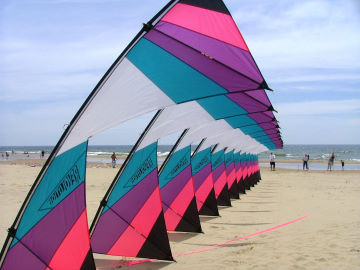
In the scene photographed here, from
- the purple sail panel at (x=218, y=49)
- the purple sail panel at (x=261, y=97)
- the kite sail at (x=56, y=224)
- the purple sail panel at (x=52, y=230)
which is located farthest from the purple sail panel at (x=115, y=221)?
the purple sail panel at (x=218, y=49)

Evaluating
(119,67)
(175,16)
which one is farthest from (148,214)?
(175,16)

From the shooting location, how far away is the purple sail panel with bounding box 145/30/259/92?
3.97m

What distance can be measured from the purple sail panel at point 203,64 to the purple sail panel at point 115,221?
2.20m

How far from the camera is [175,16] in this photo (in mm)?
3914

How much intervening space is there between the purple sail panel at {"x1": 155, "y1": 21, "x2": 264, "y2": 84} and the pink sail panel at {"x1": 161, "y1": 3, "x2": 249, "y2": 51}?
43 millimetres

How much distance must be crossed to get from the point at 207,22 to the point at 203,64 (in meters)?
0.42

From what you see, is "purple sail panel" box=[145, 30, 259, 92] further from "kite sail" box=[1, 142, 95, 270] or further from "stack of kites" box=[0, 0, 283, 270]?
"kite sail" box=[1, 142, 95, 270]

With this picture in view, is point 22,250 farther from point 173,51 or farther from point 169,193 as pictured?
point 169,193

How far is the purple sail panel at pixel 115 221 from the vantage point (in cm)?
547

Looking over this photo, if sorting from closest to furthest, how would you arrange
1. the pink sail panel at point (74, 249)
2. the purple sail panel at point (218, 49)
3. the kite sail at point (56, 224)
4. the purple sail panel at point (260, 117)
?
the purple sail panel at point (218, 49), the kite sail at point (56, 224), the pink sail panel at point (74, 249), the purple sail panel at point (260, 117)

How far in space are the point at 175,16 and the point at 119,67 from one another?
76 centimetres

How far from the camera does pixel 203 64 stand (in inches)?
163

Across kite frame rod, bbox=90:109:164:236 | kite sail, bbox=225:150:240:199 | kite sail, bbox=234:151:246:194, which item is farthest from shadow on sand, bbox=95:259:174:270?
kite sail, bbox=234:151:246:194

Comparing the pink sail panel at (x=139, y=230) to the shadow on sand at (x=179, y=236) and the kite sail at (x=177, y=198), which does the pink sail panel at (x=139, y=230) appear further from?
the kite sail at (x=177, y=198)
